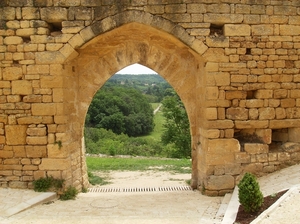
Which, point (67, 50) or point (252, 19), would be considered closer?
point (67, 50)

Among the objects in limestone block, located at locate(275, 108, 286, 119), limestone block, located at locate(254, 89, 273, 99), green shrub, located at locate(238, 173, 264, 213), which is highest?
limestone block, located at locate(254, 89, 273, 99)

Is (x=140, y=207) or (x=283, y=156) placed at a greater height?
(x=283, y=156)

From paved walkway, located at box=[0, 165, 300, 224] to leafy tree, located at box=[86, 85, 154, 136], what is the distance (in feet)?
74.5

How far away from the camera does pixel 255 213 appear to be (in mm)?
4676

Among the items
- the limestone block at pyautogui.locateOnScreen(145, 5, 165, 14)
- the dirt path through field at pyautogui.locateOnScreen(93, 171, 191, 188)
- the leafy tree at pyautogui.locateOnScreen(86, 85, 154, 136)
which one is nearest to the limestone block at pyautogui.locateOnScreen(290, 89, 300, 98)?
the limestone block at pyautogui.locateOnScreen(145, 5, 165, 14)

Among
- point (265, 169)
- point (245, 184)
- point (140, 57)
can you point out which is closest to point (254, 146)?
point (265, 169)

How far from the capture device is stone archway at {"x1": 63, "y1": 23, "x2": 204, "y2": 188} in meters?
7.27

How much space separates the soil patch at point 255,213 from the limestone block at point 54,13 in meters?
4.63

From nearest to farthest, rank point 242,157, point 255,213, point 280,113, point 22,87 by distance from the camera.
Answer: point 255,213, point 22,87, point 242,157, point 280,113

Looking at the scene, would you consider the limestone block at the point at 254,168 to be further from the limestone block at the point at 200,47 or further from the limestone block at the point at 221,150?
the limestone block at the point at 200,47

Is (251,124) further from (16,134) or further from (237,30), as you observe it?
(16,134)

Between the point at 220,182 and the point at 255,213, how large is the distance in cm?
172

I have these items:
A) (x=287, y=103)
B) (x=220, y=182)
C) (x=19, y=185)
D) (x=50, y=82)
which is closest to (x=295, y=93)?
(x=287, y=103)

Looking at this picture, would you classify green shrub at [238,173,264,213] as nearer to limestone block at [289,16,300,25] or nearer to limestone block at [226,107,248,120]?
limestone block at [226,107,248,120]
